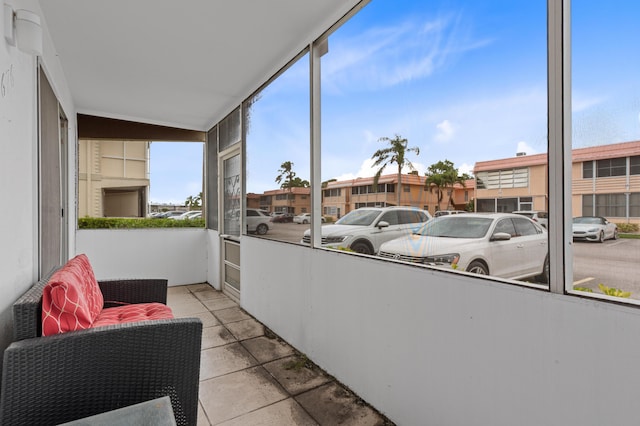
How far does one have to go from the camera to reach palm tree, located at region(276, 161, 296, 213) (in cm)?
330

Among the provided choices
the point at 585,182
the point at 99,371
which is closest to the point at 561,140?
the point at 585,182

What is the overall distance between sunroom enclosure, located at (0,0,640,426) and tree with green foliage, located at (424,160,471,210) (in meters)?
0.43

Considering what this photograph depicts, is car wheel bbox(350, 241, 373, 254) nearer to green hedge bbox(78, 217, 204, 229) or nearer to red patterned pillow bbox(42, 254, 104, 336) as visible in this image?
red patterned pillow bbox(42, 254, 104, 336)

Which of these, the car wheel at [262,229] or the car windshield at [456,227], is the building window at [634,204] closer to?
the car windshield at [456,227]

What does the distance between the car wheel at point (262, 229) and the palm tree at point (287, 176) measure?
0.58m

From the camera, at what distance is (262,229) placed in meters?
3.86

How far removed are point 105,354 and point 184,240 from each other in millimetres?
4279

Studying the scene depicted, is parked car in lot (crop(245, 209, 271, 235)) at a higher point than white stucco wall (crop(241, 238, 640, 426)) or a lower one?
higher

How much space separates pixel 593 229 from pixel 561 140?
35 cm

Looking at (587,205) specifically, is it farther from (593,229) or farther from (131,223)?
(131,223)

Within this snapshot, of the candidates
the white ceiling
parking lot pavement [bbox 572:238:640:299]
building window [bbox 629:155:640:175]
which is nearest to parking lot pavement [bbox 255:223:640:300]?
parking lot pavement [bbox 572:238:640:299]

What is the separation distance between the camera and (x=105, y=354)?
4.99 ft

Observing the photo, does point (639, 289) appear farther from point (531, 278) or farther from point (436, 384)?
point (436, 384)

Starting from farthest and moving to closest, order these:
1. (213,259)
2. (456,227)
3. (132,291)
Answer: (213,259) → (132,291) → (456,227)
